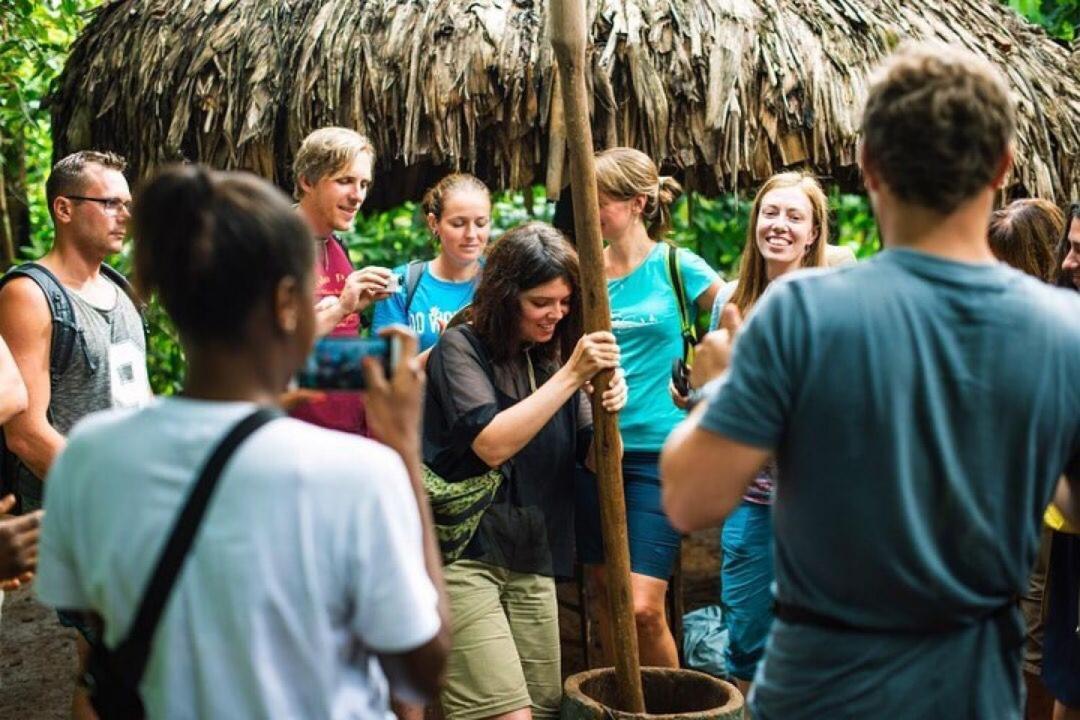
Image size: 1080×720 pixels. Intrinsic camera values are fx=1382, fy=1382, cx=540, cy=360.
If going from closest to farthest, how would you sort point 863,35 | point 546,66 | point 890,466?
point 890,466 → point 546,66 → point 863,35

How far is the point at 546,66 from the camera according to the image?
5203 mm

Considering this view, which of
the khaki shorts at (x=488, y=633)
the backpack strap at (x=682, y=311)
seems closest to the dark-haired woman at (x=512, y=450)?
the khaki shorts at (x=488, y=633)

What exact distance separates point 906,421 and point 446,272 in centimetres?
290

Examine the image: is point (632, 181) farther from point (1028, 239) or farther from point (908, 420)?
point (908, 420)

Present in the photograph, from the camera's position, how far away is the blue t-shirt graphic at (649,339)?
4410mm

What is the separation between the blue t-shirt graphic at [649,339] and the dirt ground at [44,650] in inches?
53.7

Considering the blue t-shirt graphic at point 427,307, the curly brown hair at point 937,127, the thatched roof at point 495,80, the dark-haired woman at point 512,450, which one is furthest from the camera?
the thatched roof at point 495,80

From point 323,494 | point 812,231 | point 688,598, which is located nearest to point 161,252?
point 323,494

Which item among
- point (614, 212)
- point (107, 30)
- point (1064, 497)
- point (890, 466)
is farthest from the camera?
point (107, 30)

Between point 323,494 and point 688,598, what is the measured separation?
522 centimetres

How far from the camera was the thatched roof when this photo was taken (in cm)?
523

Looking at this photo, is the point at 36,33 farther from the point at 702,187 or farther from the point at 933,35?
the point at 933,35

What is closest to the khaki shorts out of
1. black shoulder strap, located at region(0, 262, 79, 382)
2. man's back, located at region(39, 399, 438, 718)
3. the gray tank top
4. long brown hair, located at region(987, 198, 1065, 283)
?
the gray tank top

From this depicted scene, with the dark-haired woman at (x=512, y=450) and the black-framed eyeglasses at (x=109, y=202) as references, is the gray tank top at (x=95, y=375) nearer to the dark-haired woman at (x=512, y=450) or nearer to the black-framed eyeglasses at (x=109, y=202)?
the black-framed eyeglasses at (x=109, y=202)
